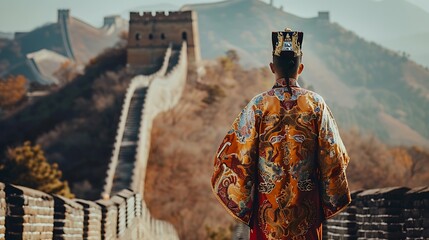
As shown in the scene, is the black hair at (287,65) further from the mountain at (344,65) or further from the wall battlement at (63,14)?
the wall battlement at (63,14)

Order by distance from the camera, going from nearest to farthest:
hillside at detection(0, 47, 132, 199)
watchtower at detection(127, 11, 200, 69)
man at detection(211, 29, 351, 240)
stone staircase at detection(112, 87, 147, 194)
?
1. man at detection(211, 29, 351, 240)
2. stone staircase at detection(112, 87, 147, 194)
3. hillside at detection(0, 47, 132, 199)
4. watchtower at detection(127, 11, 200, 69)

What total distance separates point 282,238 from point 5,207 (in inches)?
77.4

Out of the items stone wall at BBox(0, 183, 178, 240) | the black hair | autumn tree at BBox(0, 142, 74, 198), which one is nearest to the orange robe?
Answer: the black hair

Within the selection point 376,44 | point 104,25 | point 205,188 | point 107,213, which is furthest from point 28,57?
point 107,213

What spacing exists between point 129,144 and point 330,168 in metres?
38.7

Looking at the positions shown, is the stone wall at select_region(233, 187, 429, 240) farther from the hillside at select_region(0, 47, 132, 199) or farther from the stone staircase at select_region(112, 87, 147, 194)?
the hillside at select_region(0, 47, 132, 199)

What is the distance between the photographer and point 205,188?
4503 centimetres

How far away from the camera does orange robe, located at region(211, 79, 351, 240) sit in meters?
7.30

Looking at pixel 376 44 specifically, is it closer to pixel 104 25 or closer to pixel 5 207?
pixel 104 25

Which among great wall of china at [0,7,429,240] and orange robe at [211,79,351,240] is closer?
orange robe at [211,79,351,240]

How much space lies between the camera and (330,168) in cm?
732

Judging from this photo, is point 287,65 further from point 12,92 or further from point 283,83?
point 12,92

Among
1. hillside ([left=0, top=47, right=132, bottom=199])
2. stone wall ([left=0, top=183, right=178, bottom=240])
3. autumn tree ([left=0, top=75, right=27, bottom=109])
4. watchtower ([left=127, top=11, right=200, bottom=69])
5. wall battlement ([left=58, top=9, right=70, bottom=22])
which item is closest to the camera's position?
stone wall ([left=0, top=183, right=178, bottom=240])

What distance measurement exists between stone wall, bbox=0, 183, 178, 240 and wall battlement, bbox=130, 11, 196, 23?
53.8m
